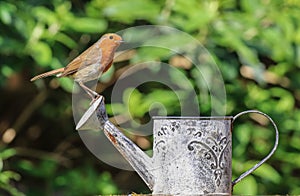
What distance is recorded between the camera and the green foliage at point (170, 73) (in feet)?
7.53

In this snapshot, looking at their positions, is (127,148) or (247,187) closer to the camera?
(127,148)

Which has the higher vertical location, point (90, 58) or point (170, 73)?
point (170, 73)

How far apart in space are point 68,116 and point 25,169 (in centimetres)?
28

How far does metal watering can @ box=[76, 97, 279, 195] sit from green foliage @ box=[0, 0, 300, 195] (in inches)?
43.1

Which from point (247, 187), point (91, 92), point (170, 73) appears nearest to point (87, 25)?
point (170, 73)

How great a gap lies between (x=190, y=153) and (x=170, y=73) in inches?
49.5

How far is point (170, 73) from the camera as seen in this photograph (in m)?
2.35

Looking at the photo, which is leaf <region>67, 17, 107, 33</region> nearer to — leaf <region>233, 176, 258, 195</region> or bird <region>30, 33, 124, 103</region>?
leaf <region>233, 176, 258, 195</region>

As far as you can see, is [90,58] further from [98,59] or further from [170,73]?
[170,73]

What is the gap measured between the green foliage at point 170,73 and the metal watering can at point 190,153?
3.59 ft

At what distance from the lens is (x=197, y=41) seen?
2297mm

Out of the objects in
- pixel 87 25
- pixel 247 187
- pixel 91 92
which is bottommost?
pixel 247 187

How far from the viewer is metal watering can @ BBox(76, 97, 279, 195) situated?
1099 mm

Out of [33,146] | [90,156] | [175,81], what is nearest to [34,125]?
[33,146]
